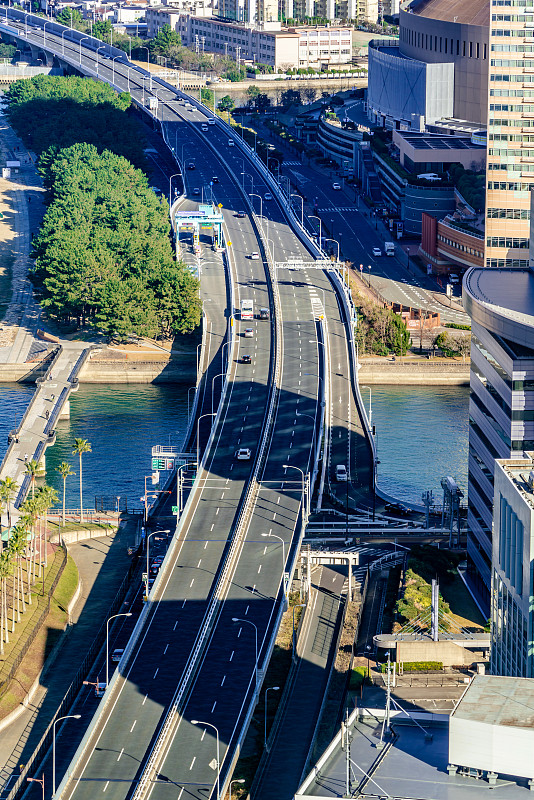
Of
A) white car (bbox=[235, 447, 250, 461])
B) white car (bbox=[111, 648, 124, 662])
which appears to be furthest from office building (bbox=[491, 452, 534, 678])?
white car (bbox=[235, 447, 250, 461])

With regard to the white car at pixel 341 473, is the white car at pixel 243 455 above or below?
above

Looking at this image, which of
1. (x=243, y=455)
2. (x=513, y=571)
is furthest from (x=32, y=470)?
(x=513, y=571)

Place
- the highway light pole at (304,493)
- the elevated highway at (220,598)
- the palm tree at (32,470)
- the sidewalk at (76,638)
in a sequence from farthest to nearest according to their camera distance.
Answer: the palm tree at (32,470)
the highway light pole at (304,493)
the sidewalk at (76,638)
the elevated highway at (220,598)

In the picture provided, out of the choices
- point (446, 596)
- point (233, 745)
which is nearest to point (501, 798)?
point (233, 745)

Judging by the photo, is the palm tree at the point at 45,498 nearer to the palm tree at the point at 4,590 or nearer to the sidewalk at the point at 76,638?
the sidewalk at the point at 76,638

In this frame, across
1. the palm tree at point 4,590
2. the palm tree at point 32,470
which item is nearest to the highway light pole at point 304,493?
the palm tree at point 32,470

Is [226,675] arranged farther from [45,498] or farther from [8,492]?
[8,492]

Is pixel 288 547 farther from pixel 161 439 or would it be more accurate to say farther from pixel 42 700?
pixel 161 439
